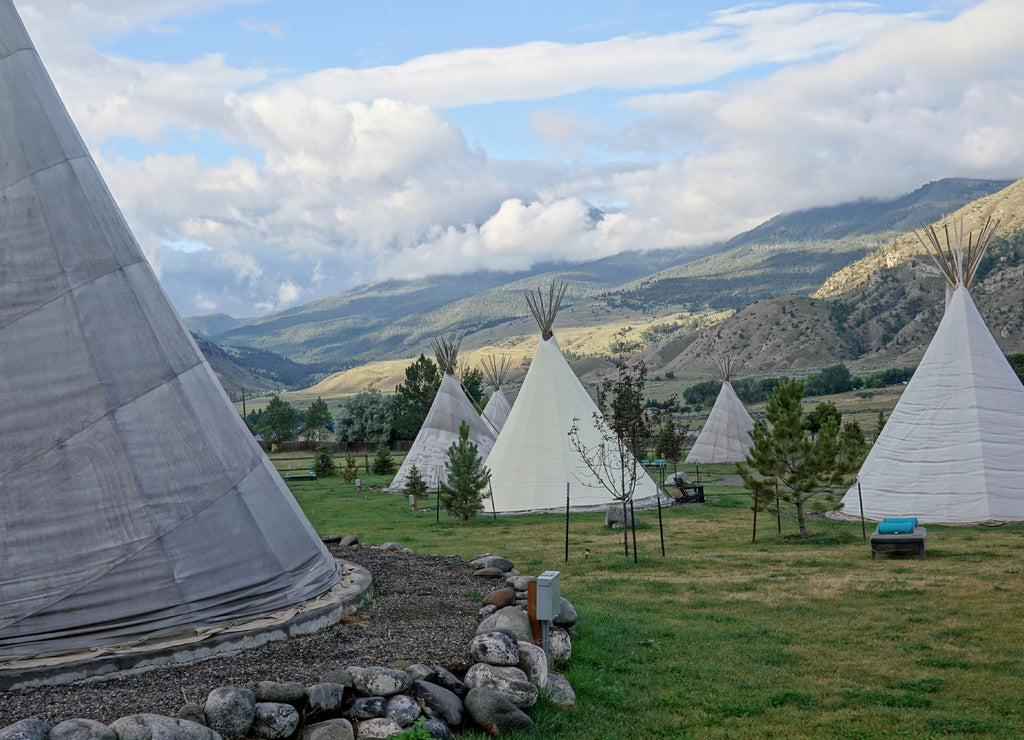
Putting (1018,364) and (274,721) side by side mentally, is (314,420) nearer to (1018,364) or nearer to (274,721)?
(1018,364)

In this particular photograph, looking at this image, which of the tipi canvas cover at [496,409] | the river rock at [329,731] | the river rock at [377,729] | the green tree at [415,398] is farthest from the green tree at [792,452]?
the green tree at [415,398]

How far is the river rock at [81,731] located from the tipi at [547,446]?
20.5 metres

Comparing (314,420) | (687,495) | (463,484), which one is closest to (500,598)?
(463,484)

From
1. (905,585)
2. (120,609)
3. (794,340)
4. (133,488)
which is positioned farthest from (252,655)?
(794,340)

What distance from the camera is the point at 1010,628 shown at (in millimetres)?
10047

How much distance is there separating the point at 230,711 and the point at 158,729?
0.55 meters

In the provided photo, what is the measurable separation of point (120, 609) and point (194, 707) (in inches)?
97.7

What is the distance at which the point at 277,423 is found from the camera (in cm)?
7075

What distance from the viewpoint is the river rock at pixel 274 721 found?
6.16 m

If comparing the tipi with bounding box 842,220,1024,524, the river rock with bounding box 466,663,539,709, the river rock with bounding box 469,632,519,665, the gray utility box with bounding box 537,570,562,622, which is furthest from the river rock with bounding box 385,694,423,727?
the tipi with bounding box 842,220,1024,524

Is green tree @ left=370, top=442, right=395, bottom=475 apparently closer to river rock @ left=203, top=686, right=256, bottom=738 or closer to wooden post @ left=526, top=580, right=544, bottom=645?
wooden post @ left=526, top=580, right=544, bottom=645

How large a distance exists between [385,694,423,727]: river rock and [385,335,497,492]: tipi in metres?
27.3

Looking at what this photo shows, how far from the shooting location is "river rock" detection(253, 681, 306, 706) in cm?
643

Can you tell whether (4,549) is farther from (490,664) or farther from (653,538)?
(653,538)
